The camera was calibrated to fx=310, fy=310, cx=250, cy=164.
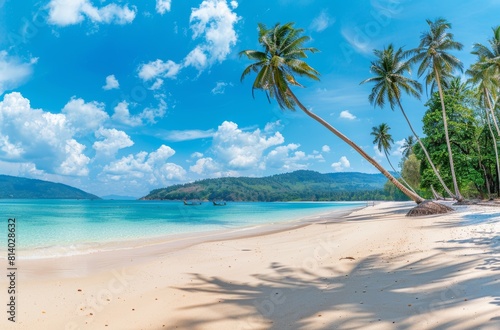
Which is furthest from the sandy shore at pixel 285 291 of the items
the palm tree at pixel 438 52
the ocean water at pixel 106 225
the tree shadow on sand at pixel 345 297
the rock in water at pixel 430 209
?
the palm tree at pixel 438 52

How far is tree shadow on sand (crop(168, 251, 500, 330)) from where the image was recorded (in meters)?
4.34

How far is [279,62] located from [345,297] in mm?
18024

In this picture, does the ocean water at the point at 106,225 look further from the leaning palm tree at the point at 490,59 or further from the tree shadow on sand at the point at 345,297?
the leaning palm tree at the point at 490,59

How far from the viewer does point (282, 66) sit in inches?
848

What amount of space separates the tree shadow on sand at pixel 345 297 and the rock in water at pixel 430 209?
1436cm

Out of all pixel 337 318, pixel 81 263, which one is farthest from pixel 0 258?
pixel 337 318

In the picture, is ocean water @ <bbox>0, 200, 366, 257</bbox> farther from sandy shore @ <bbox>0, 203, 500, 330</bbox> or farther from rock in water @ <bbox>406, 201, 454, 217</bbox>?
rock in water @ <bbox>406, 201, 454, 217</bbox>

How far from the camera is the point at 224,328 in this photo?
177 inches

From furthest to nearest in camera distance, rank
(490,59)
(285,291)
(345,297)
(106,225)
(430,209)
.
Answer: (106,225) → (490,59) → (430,209) → (285,291) → (345,297)

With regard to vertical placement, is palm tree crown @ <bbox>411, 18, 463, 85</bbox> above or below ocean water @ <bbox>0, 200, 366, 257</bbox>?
above

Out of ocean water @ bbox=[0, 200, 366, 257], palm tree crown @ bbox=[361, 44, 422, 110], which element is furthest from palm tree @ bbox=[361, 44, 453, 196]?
ocean water @ bbox=[0, 200, 366, 257]

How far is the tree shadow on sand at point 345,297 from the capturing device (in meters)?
4.34

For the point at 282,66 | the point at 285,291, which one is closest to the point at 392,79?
the point at 282,66

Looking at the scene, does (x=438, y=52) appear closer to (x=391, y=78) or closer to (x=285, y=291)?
(x=391, y=78)
